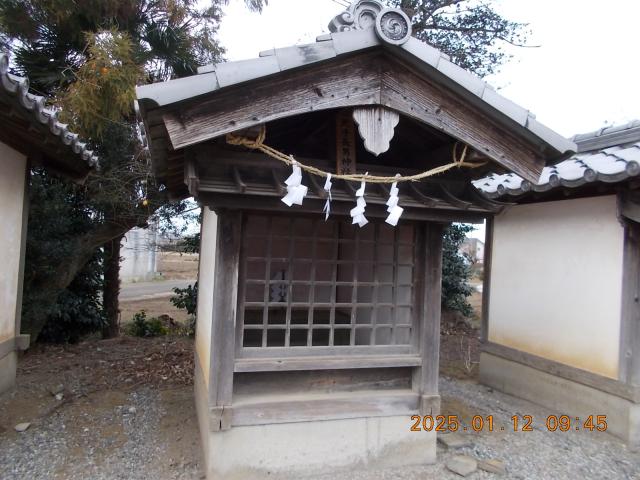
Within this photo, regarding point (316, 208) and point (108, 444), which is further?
point (108, 444)

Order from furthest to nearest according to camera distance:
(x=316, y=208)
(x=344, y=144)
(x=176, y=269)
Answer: (x=176, y=269), (x=344, y=144), (x=316, y=208)

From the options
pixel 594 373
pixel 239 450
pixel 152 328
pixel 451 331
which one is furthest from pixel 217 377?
pixel 451 331

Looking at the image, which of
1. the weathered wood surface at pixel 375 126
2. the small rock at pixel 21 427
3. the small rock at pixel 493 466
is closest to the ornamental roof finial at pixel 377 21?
the weathered wood surface at pixel 375 126

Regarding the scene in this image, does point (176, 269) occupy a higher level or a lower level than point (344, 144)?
lower

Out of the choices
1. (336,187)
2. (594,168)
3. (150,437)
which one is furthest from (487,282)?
(150,437)

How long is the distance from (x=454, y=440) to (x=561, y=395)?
2171mm

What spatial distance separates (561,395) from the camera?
6.00 meters

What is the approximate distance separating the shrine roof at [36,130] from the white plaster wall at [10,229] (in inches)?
9.0

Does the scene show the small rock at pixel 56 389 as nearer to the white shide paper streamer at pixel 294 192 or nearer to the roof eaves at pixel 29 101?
the roof eaves at pixel 29 101

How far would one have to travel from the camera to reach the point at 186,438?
4.82m

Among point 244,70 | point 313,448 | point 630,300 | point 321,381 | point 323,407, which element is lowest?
point 313,448

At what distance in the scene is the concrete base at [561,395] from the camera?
16.8ft

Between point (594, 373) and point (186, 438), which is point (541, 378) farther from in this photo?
point (186, 438)

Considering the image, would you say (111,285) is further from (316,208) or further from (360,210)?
(360,210)
